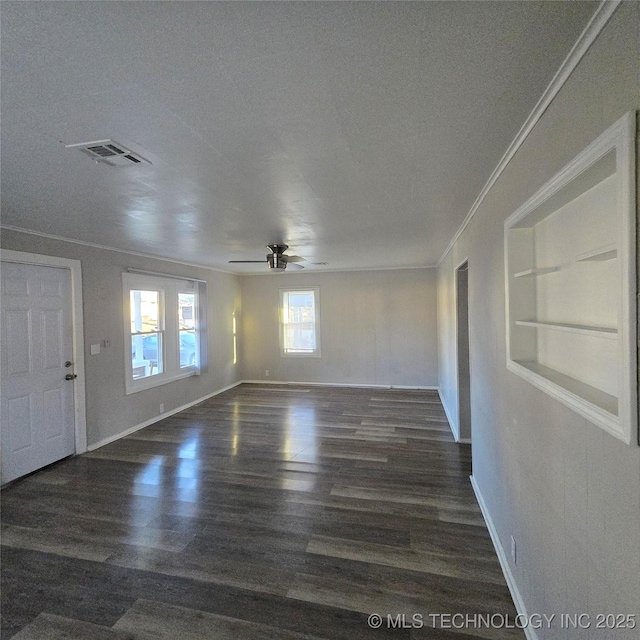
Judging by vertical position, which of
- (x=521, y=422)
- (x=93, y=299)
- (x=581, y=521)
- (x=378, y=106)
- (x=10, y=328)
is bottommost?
(x=581, y=521)

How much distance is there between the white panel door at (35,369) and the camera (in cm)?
334

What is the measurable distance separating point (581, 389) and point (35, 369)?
4.58 m

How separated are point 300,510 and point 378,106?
2846 millimetres

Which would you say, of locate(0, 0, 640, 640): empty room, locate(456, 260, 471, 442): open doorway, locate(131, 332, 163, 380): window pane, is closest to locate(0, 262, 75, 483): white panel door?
locate(0, 0, 640, 640): empty room

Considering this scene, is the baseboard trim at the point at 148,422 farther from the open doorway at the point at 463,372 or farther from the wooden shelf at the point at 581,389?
the wooden shelf at the point at 581,389

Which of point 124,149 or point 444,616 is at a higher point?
point 124,149

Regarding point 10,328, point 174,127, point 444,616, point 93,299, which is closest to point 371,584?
point 444,616

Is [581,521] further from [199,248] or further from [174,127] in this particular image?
[199,248]

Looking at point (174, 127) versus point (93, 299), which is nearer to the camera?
point (174, 127)

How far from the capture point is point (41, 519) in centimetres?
274

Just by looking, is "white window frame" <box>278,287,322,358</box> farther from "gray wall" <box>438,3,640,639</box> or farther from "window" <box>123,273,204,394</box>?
"gray wall" <box>438,3,640,639</box>

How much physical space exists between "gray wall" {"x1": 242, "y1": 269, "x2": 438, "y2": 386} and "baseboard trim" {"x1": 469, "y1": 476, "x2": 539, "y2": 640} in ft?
13.9

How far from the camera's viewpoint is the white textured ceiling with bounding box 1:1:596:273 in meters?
0.98

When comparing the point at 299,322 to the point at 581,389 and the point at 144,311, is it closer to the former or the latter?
the point at 144,311
